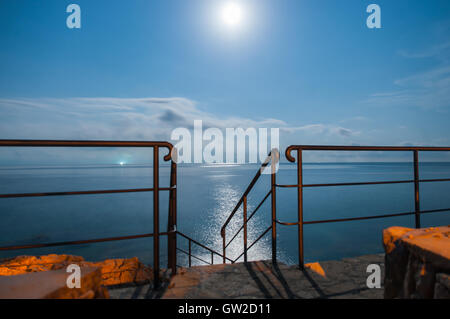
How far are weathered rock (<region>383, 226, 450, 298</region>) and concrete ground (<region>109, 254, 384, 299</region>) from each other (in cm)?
55

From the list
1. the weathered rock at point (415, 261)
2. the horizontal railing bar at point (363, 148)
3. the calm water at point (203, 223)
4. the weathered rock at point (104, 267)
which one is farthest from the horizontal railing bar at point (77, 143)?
the calm water at point (203, 223)

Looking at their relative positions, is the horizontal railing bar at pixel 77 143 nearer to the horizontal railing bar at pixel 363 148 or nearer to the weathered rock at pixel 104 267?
the horizontal railing bar at pixel 363 148

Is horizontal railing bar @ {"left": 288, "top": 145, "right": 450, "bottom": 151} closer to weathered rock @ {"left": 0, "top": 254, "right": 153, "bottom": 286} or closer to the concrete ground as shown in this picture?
the concrete ground

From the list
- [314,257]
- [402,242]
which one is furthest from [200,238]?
[402,242]

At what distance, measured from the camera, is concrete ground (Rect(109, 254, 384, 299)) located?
1507 mm

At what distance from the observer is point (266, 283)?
1664mm

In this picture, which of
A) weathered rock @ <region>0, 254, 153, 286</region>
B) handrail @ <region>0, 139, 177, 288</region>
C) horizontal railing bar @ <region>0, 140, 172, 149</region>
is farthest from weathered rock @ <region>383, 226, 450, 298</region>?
weathered rock @ <region>0, 254, 153, 286</region>

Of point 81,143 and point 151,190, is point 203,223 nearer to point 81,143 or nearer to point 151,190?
point 151,190

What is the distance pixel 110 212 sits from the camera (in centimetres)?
2084

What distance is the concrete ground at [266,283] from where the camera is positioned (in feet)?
4.94

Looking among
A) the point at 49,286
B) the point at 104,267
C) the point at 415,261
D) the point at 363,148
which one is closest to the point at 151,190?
the point at 49,286

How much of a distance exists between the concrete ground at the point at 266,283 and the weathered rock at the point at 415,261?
1.80 ft
